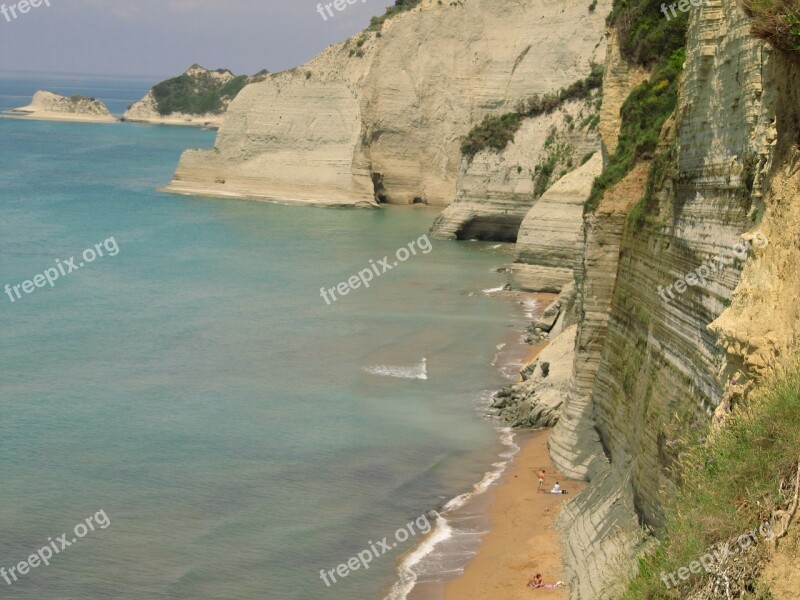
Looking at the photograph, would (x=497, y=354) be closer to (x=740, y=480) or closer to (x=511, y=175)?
(x=511, y=175)

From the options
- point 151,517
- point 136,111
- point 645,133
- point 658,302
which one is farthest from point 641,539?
point 136,111

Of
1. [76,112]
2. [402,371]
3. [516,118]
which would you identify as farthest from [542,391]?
[76,112]

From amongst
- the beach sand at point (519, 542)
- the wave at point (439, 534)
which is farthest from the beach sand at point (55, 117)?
the beach sand at point (519, 542)

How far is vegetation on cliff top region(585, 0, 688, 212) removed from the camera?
20811 millimetres

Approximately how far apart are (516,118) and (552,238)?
1847 cm

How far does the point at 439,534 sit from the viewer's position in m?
21.7

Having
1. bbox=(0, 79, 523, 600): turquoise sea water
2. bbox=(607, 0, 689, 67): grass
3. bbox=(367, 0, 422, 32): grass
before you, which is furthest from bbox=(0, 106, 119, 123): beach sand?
bbox=(607, 0, 689, 67): grass

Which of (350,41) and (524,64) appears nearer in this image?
(524,64)

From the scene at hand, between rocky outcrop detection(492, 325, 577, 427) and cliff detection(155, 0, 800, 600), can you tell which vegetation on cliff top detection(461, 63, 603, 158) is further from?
rocky outcrop detection(492, 325, 577, 427)

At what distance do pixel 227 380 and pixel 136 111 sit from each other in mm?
175770

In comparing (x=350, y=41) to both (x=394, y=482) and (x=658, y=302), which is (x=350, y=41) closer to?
(x=394, y=482)

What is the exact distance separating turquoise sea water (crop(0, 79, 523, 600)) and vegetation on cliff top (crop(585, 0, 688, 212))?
7.35m

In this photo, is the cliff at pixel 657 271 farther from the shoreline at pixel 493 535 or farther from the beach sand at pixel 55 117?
the beach sand at pixel 55 117

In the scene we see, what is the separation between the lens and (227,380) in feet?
105
